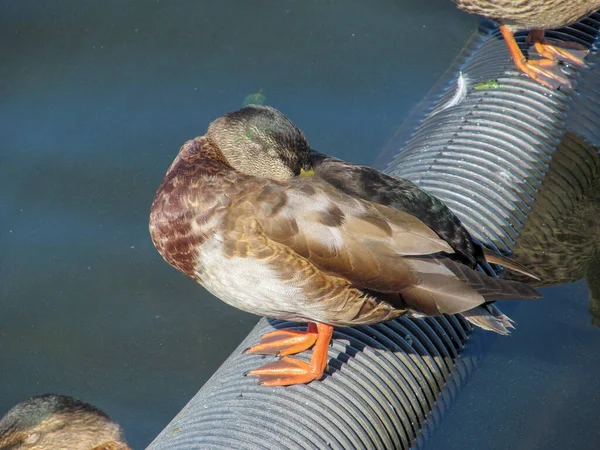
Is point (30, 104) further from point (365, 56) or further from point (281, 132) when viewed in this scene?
point (281, 132)

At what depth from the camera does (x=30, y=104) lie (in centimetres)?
548

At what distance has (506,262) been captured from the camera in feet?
11.0

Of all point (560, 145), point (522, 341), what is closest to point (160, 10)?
point (560, 145)

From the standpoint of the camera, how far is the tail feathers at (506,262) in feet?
11.0

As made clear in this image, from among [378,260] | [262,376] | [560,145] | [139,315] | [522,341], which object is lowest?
[139,315]

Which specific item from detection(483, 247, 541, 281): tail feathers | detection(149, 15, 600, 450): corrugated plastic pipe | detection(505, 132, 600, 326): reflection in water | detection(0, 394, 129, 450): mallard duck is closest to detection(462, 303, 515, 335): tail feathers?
detection(483, 247, 541, 281): tail feathers

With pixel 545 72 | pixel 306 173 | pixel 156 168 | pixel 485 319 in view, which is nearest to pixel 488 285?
pixel 485 319

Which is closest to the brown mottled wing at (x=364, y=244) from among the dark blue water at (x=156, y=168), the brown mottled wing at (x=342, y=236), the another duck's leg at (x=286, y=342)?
the brown mottled wing at (x=342, y=236)

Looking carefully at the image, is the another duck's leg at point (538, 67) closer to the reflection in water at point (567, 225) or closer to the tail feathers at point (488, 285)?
the reflection in water at point (567, 225)

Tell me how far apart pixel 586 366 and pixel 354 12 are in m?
3.10

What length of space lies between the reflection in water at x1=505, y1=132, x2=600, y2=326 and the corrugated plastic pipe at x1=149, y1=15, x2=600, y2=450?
83mm

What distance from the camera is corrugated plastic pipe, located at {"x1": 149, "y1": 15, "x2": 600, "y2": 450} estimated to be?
3.12 metres

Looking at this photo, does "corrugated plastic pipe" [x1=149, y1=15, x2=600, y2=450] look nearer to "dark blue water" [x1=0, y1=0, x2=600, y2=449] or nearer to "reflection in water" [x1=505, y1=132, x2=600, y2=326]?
"reflection in water" [x1=505, y1=132, x2=600, y2=326]

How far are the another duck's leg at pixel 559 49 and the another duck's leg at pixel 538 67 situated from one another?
0.30 feet
